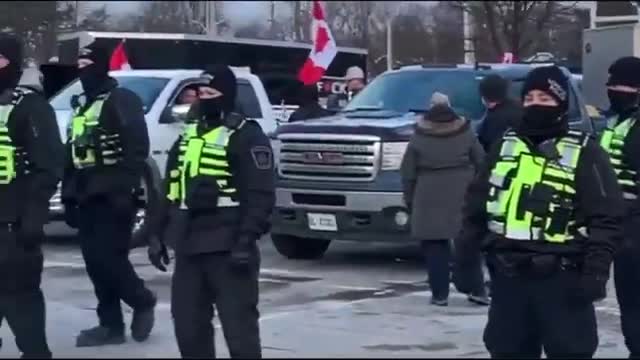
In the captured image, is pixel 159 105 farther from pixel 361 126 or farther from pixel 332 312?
pixel 332 312

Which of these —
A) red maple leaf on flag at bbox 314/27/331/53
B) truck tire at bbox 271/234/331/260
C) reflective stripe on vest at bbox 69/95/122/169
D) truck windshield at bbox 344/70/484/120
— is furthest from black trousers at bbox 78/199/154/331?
red maple leaf on flag at bbox 314/27/331/53

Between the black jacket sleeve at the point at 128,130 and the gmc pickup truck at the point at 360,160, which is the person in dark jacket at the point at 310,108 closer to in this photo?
the gmc pickup truck at the point at 360,160

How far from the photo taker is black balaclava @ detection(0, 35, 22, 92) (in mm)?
8148

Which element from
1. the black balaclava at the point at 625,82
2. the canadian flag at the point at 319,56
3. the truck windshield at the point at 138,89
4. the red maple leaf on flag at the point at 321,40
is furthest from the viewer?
the red maple leaf on flag at the point at 321,40

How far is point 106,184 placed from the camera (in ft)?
30.2

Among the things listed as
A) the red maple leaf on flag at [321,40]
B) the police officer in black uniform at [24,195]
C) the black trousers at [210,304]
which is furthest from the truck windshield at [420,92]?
the black trousers at [210,304]

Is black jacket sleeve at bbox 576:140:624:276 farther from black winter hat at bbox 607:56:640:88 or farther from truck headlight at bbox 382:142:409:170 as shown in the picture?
truck headlight at bbox 382:142:409:170

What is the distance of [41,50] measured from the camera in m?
20.1

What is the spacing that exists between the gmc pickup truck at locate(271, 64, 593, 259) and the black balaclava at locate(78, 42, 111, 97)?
4.37 metres

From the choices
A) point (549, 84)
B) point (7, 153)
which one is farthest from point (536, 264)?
point (7, 153)

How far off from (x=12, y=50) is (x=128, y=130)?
1.27m

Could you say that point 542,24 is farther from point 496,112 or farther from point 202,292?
point 202,292

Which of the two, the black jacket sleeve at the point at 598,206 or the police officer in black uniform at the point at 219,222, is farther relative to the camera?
the police officer in black uniform at the point at 219,222

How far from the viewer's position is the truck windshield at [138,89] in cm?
1545
